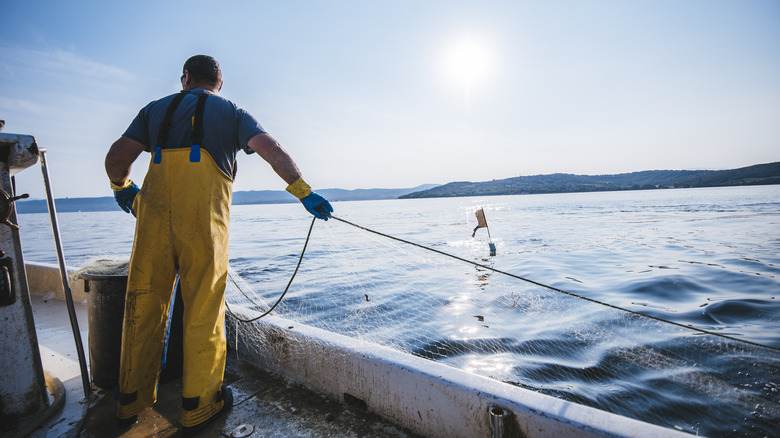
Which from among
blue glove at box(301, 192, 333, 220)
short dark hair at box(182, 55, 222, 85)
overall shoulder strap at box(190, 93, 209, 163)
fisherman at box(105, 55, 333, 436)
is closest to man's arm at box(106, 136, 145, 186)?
fisherman at box(105, 55, 333, 436)

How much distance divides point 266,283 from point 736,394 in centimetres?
764

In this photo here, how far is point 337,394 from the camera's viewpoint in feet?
7.50

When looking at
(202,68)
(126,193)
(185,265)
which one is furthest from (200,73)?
(185,265)

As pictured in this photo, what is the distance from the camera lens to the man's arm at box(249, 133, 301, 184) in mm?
2189

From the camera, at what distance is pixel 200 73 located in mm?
2355

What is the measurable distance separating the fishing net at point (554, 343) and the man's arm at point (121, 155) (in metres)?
1.52

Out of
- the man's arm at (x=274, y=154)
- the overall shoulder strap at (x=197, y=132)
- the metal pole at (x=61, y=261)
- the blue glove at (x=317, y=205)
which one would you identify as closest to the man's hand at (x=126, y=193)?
the metal pole at (x=61, y=261)

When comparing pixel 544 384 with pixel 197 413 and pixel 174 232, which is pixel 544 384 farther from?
pixel 174 232

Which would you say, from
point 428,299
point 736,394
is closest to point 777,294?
point 736,394

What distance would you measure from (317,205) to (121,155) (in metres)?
1.31

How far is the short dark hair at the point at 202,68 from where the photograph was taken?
2348 mm

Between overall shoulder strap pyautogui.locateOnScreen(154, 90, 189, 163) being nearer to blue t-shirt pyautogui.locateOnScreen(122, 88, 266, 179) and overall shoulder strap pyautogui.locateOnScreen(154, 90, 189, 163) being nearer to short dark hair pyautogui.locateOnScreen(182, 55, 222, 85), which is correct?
blue t-shirt pyautogui.locateOnScreen(122, 88, 266, 179)

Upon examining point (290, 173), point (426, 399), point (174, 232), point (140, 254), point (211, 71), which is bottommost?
point (426, 399)

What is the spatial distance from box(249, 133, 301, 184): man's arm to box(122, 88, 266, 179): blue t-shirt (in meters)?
0.05
